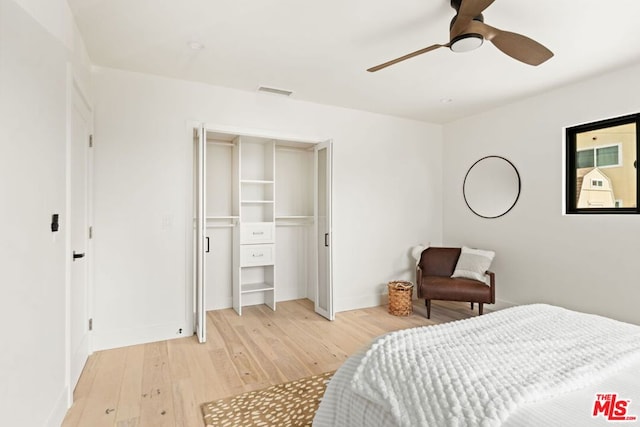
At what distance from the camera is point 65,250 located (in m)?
2.06

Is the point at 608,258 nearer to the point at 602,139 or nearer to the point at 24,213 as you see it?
the point at 602,139

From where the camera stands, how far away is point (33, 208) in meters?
1.56

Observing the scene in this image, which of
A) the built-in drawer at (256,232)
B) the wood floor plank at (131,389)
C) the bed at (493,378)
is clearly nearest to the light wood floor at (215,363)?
the wood floor plank at (131,389)

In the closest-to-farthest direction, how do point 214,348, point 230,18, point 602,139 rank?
point 230,18 → point 214,348 → point 602,139

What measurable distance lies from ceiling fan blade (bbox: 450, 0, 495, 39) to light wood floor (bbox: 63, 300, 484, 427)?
8.37ft

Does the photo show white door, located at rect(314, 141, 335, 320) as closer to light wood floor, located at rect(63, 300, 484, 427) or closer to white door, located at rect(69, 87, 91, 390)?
light wood floor, located at rect(63, 300, 484, 427)

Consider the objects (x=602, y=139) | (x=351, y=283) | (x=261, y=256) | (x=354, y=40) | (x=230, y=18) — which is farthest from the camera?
(x=351, y=283)

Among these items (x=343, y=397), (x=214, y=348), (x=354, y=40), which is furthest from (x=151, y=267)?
(x=354, y=40)

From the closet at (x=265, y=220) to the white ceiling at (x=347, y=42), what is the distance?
762 millimetres

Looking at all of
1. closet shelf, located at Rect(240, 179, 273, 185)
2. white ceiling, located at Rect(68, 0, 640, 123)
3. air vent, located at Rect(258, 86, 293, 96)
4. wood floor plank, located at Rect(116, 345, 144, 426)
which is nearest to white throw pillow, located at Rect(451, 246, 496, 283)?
white ceiling, located at Rect(68, 0, 640, 123)

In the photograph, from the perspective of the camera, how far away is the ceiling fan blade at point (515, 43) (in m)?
1.99

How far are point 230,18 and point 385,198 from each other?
2.97 meters

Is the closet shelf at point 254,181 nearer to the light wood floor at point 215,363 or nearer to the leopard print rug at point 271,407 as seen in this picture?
the light wood floor at point 215,363

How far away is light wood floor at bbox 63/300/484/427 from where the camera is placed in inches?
83.0
